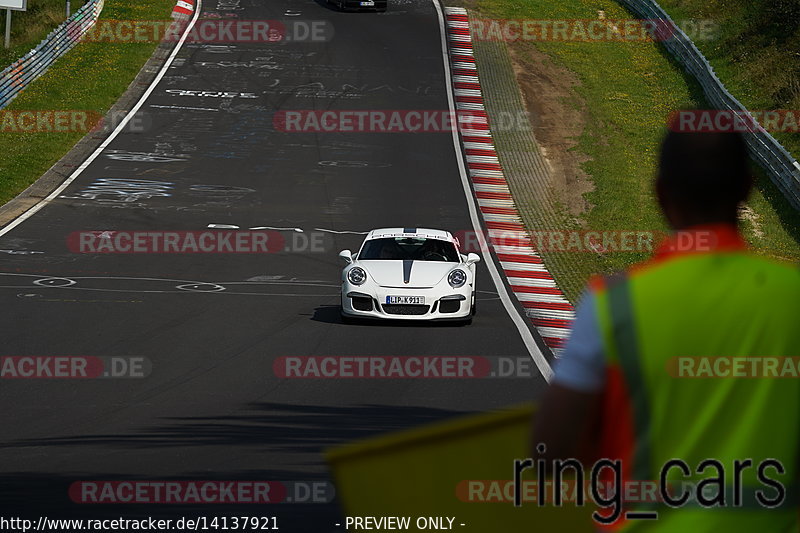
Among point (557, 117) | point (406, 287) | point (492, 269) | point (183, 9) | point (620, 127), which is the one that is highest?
point (183, 9)

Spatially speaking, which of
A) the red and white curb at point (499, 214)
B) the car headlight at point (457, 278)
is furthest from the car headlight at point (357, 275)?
the red and white curb at point (499, 214)

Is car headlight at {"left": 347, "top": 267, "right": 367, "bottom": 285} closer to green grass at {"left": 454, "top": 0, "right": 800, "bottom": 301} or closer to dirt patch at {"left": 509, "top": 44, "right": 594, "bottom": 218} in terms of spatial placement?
green grass at {"left": 454, "top": 0, "right": 800, "bottom": 301}

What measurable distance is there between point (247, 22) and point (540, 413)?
1770 inches

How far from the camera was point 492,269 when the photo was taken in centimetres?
2211

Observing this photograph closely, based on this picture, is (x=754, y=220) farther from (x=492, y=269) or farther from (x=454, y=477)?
(x=454, y=477)

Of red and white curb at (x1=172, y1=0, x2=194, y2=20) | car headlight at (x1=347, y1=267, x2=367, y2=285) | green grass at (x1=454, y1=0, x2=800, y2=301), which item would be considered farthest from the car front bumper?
red and white curb at (x1=172, y1=0, x2=194, y2=20)

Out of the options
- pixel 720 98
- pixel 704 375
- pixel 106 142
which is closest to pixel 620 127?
pixel 720 98

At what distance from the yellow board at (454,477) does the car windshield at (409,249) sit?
1440 cm

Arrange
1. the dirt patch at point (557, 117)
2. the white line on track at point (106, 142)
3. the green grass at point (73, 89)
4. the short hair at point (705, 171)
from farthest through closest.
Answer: the dirt patch at point (557, 117) < the green grass at point (73, 89) < the white line on track at point (106, 142) < the short hair at point (705, 171)

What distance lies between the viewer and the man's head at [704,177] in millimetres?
2896

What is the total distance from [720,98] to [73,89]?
1917 cm

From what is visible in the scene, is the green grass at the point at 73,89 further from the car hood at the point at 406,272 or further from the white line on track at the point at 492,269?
the car hood at the point at 406,272

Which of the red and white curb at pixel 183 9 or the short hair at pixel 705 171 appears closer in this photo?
the short hair at pixel 705 171

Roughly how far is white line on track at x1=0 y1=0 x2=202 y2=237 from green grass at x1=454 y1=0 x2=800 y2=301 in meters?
10.6
